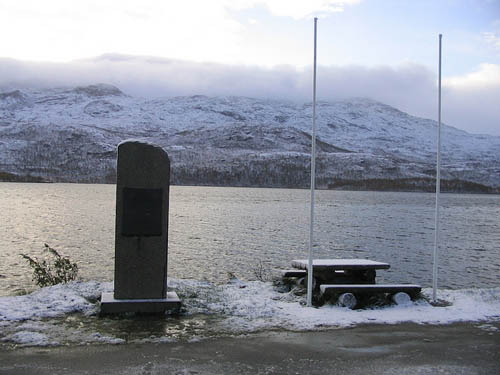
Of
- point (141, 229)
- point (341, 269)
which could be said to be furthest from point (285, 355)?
point (341, 269)

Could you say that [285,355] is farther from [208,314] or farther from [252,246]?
[252,246]

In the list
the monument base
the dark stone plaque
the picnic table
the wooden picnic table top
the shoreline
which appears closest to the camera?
the shoreline

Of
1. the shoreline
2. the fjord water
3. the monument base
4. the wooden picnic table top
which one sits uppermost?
the wooden picnic table top

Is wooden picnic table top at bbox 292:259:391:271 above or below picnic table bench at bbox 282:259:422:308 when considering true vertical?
above

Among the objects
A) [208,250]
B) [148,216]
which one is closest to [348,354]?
[148,216]

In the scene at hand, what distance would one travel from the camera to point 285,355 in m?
7.09

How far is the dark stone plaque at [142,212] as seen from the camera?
9031 mm

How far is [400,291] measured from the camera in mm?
10289

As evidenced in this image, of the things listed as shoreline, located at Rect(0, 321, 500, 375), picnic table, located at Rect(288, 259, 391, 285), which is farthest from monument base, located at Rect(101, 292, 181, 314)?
picnic table, located at Rect(288, 259, 391, 285)

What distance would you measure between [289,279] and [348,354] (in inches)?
206

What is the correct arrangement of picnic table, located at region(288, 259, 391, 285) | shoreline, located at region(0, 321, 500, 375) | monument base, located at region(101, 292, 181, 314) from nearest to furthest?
shoreline, located at region(0, 321, 500, 375) → monument base, located at region(101, 292, 181, 314) → picnic table, located at region(288, 259, 391, 285)

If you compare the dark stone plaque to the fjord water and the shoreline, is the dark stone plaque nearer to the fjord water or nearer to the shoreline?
the shoreline

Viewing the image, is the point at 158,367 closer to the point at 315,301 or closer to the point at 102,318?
the point at 102,318

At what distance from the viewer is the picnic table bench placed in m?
9.85
